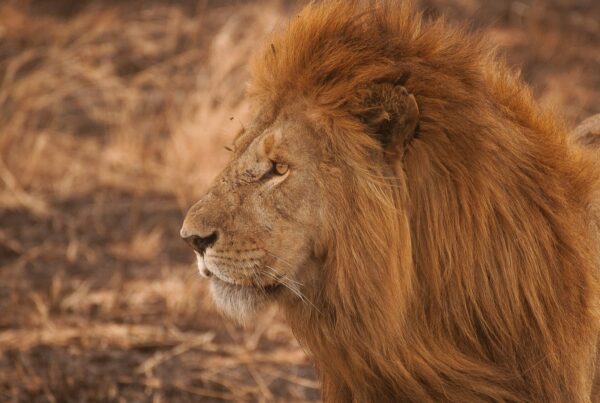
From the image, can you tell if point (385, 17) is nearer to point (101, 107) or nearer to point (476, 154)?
point (476, 154)

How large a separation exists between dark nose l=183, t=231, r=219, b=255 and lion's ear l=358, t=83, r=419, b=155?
52cm

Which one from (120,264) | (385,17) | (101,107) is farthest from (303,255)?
(101,107)

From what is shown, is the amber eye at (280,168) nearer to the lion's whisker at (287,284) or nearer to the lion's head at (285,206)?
the lion's head at (285,206)

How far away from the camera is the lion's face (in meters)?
2.87

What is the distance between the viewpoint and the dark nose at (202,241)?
2.89 m

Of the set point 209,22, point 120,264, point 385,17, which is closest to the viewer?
point 385,17

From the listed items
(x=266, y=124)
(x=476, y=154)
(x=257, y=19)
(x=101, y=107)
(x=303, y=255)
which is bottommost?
(x=101, y=107)

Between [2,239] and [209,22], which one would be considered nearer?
A: [2,239]

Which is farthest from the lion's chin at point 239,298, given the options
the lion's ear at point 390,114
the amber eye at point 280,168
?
the lion's ear at point 390,114

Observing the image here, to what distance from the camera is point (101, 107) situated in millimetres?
8164

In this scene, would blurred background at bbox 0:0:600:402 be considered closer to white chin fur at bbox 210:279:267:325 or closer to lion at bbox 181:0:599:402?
lion at bbox 181:0:599:402

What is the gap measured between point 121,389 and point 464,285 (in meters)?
2.12

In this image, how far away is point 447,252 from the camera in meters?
2.82

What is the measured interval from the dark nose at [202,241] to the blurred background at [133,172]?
1.56 feet
